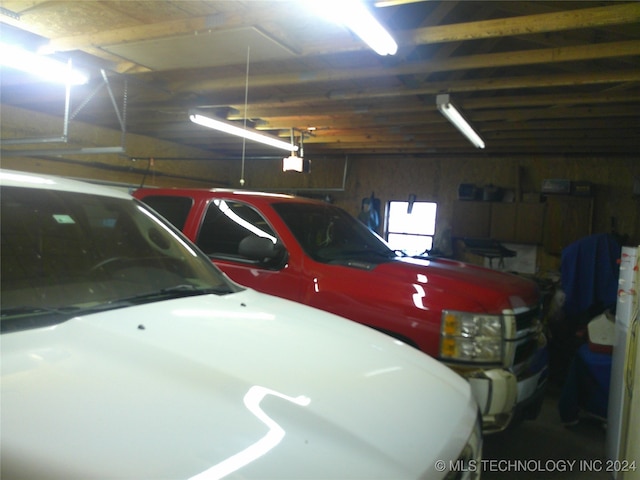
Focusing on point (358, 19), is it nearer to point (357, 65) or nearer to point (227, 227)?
point (357, 65)

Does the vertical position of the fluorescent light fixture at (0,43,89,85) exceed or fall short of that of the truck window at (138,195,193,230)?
it exceeds it

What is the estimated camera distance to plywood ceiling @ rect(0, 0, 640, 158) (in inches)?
141

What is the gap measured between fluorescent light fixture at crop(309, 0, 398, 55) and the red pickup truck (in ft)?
5.22

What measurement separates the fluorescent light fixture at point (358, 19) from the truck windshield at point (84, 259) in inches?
70.4

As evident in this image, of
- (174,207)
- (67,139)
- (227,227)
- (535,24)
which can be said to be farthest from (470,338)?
(67,139)

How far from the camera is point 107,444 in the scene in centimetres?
96

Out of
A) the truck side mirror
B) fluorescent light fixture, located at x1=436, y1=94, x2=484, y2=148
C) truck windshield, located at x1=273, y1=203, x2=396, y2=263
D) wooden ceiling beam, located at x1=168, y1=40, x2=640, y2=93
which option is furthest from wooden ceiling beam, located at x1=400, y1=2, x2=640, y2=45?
the truck side mirror

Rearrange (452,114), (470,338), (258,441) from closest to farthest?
(258,441)
(470,338)
(452,114)

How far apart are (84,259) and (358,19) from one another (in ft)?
7.67

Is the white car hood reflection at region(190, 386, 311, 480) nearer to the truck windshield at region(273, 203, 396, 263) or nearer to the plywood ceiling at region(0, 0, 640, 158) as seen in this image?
the truck windshield at region(273, 203, 396, 263)

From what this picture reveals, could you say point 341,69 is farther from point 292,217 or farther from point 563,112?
point 563,112

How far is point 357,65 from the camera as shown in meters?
4.67

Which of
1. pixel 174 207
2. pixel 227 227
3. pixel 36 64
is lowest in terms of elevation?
pixel 227 227

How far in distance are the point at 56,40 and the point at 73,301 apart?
3.86 meters
